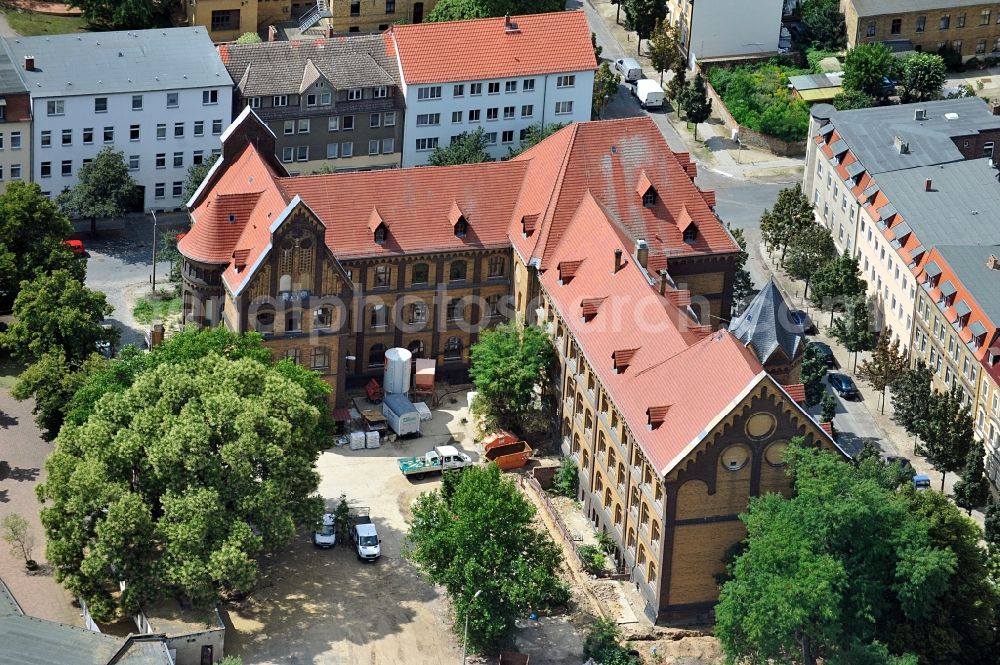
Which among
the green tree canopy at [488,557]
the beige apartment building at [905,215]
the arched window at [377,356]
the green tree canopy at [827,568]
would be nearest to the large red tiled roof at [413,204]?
the arched window at [377,356]

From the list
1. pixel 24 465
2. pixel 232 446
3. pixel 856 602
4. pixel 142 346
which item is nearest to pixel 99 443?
pixel 232 446

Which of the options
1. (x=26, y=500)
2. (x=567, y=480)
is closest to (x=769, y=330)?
(x=567, y=480)

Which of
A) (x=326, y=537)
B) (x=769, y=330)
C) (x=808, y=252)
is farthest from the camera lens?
(x=808, y=252)

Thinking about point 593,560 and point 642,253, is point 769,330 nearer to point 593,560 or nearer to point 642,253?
point 642,253

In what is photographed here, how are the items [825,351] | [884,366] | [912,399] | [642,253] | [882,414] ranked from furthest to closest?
1. [825,351]
2. [882,414]
3. [884,366]
4. [912,399]
5. [642,253]

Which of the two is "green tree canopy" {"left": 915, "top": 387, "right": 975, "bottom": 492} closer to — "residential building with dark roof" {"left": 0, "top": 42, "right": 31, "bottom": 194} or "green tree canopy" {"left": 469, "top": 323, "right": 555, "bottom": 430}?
"green tree canopy" {"left": 469, "top": 323, "right": 555, "bottom": 430}

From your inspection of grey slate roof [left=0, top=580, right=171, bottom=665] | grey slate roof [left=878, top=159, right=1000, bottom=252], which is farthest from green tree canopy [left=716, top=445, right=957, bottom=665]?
grey slate roof [left=878, top=159, right=1000, bottom=252]
